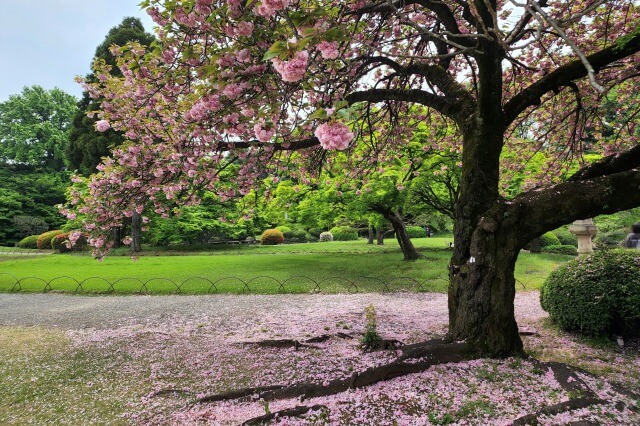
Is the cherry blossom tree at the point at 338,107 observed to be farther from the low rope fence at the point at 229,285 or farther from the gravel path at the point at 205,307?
the low rope fence at the point at 229,285

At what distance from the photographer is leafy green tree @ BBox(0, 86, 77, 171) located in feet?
119

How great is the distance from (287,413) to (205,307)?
579 cm

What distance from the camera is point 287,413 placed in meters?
3.34

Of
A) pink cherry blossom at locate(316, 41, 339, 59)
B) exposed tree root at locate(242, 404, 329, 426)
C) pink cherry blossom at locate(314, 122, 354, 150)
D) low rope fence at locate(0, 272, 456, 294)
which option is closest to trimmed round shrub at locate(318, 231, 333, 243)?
low rope fence at locate(0, 272, 456, 294)

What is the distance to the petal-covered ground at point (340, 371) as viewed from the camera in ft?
10.8

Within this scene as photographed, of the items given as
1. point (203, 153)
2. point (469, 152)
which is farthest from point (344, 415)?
point (203, 153)

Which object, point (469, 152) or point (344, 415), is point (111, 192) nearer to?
point (344, 415)

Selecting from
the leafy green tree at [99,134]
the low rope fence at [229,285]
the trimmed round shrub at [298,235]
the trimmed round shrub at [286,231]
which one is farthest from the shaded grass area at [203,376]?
the trimmed round shrub at [298,235]

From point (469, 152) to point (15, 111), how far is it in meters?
49.4

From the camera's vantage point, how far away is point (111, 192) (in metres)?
5.29

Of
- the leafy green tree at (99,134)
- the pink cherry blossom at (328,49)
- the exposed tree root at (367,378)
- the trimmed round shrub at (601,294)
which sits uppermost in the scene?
the leafy green tree at (99,134)

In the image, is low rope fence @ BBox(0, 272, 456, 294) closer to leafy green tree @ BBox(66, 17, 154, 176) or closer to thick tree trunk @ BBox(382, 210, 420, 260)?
thick tree trunk @ BBox(382, 210, 420, 260)

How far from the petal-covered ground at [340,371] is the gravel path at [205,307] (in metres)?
0.18

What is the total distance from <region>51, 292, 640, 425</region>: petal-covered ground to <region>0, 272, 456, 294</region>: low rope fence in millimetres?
2652
